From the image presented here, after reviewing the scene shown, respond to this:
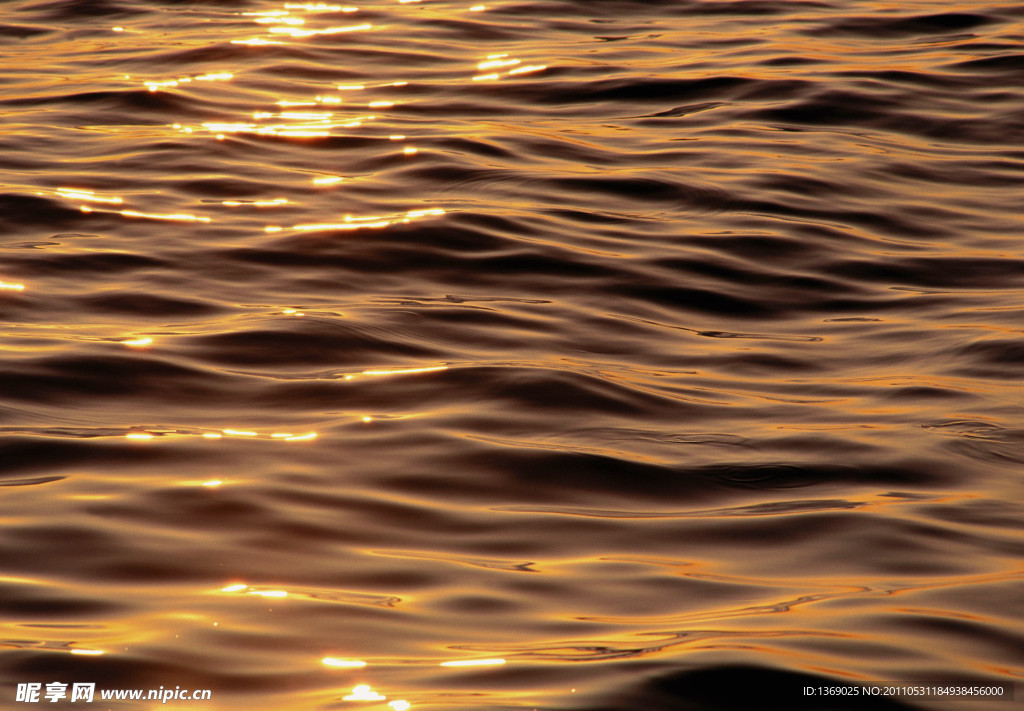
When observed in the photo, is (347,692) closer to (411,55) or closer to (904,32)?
(411,55)

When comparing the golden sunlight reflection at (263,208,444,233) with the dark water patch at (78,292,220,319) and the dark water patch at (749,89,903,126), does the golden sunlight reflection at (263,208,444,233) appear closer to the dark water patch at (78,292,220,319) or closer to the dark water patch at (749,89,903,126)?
the dark water patch at (78,292,220,319)

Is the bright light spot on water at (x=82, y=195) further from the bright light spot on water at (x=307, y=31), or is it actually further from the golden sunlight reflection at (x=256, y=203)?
the bright light spot on water at (x=307, y=31)

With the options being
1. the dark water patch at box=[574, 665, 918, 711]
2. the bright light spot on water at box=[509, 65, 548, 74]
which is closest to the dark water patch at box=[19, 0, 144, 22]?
the bright light spot on water at box=[509, 65, 548, 74]

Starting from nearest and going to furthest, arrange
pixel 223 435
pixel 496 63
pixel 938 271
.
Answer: pixel 223 435 → pixel 938 271 → pixel 496 63

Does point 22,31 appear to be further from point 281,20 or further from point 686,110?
→ point 686,110

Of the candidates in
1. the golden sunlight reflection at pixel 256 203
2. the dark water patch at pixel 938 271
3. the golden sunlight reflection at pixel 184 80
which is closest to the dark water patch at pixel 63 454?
the golden sunlight reflection at pixel 256 203

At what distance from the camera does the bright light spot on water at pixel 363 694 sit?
1961 millimetres

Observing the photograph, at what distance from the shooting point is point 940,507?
2.72 metres

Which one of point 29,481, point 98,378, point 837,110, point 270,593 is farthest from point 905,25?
point 270,593

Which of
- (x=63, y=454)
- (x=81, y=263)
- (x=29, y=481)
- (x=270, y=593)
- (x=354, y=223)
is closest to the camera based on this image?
(x=270, y=593)

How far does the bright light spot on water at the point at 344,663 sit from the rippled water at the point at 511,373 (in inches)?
0.4

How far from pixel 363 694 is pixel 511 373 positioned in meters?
1.49

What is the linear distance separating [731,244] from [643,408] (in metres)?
1.43

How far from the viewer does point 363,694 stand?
197 cm
